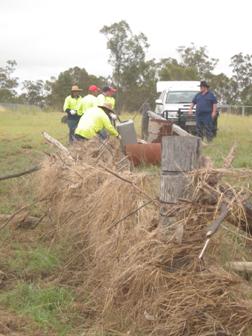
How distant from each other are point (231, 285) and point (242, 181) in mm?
759

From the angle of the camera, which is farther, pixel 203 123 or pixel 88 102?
pixel 203 123

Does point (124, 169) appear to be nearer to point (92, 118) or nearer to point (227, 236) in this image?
point (227, 236)

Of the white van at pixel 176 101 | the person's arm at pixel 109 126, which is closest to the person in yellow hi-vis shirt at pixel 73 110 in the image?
the white van at pixel 176 101

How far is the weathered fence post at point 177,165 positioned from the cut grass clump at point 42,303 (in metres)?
1.16

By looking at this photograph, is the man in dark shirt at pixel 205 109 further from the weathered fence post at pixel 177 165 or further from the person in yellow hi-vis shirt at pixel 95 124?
the weathered fence post at pixel 177 165

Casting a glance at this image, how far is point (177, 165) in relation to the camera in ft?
15.0

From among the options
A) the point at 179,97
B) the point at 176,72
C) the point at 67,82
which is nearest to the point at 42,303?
the point at 179,97

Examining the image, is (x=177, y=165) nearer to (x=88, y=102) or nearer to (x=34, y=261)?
(x=34, y=261)

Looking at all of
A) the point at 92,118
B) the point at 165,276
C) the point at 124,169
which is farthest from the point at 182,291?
the point at 92,118

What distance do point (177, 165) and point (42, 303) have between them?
5.55ft

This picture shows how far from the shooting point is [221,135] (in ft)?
66.5

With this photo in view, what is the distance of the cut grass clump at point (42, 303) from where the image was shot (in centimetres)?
493

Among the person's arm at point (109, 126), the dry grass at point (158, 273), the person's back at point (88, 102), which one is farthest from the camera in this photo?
the person's back at point (88, 102)

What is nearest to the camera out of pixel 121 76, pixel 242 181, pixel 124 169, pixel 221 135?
pixel 242 181
